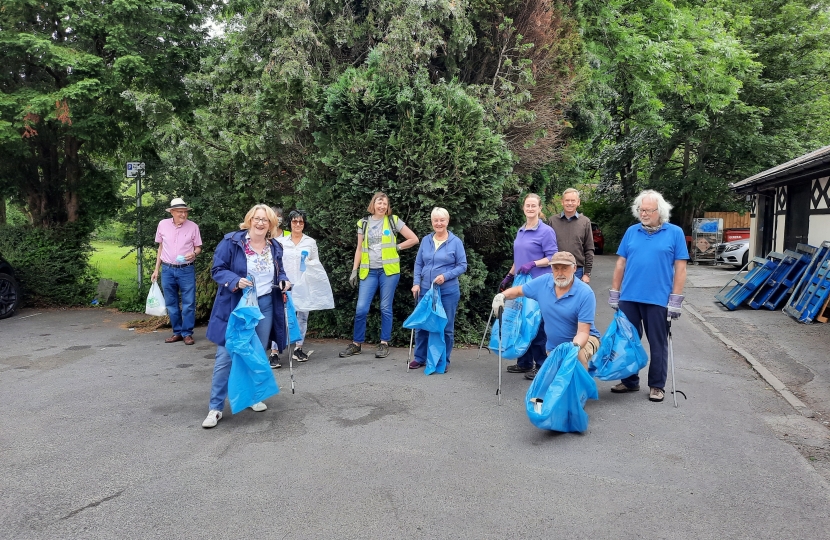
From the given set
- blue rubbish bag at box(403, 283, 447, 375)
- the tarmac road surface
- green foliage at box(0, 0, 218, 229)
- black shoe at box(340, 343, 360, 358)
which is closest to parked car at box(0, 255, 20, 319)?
green foliage at box(0, 0, 218, 229)

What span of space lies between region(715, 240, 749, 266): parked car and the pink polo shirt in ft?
63.2

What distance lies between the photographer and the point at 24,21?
10273 mm

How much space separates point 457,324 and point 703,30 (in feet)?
37.6

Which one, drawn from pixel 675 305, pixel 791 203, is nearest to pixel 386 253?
pixel 675 305

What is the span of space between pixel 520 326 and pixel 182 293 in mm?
4860

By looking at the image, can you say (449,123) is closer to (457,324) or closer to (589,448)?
(457,324)

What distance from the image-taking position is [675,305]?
208 inches

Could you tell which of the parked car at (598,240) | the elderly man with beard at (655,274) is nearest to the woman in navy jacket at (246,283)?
the elderly man with beard at (655,274)

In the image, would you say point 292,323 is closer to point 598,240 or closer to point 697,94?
point 697,94

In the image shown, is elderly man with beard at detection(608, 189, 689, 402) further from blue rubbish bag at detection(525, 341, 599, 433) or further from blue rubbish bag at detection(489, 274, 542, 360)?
blue rubbish bag at detection(525, 341, 599, 433)

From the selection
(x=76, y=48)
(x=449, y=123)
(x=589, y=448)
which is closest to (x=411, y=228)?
(x=449, y=123)

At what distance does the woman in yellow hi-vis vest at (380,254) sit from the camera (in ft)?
23.2

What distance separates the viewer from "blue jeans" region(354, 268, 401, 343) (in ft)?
23.6

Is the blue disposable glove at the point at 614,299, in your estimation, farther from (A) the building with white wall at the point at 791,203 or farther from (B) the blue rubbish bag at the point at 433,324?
(A) the building with white wall at the point at 791,203
